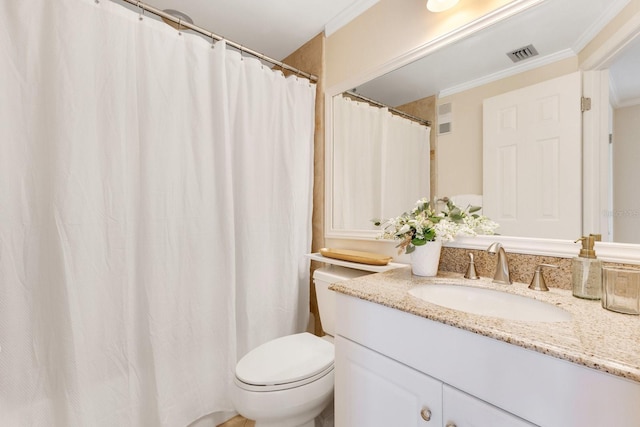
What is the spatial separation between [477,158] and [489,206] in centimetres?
21

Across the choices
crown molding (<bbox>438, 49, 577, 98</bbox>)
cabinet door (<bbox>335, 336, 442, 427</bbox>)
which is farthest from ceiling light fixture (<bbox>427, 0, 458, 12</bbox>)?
cabinet door (<bbox>335, 336, 442, 427</bbox>)

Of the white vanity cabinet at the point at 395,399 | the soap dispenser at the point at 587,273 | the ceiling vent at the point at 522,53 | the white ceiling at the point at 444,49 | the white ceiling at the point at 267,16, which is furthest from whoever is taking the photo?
the white ceiling at the point at 267,16

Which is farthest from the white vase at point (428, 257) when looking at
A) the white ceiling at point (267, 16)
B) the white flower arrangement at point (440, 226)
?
the white ceiling at point (267, 16)

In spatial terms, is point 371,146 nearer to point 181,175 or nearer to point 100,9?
point 181,175

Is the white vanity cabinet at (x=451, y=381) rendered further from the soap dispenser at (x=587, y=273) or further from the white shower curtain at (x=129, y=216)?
the white shower curtain at (x=129, y=216)

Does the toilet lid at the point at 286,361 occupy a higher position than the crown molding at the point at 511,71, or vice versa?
the crown molding at the point at 511,71

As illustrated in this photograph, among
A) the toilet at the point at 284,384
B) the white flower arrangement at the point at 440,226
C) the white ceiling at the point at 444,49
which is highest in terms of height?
the white ceiling at the point at 444,49

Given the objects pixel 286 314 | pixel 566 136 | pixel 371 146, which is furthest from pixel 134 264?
pixel 566 136

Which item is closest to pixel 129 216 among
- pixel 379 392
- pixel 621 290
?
pixel 379 392

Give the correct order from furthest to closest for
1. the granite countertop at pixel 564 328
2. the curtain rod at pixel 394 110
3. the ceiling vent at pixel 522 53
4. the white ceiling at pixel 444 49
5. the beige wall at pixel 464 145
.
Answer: the curtain rod at pixel 394 110, the beige wall at pixel 464 145, the ceiling vent at pixel 522 53, the white ceiling at pixel 444 49, the granite countertop at pixel 564 328

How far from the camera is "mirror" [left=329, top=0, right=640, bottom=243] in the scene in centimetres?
83

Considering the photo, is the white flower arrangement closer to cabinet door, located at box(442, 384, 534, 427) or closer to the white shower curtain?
cabinet door, located at box(442, 384, 534, 427)

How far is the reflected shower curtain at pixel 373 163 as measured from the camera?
53.9 inches

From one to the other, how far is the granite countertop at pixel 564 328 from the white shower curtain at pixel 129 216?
0.85 m
